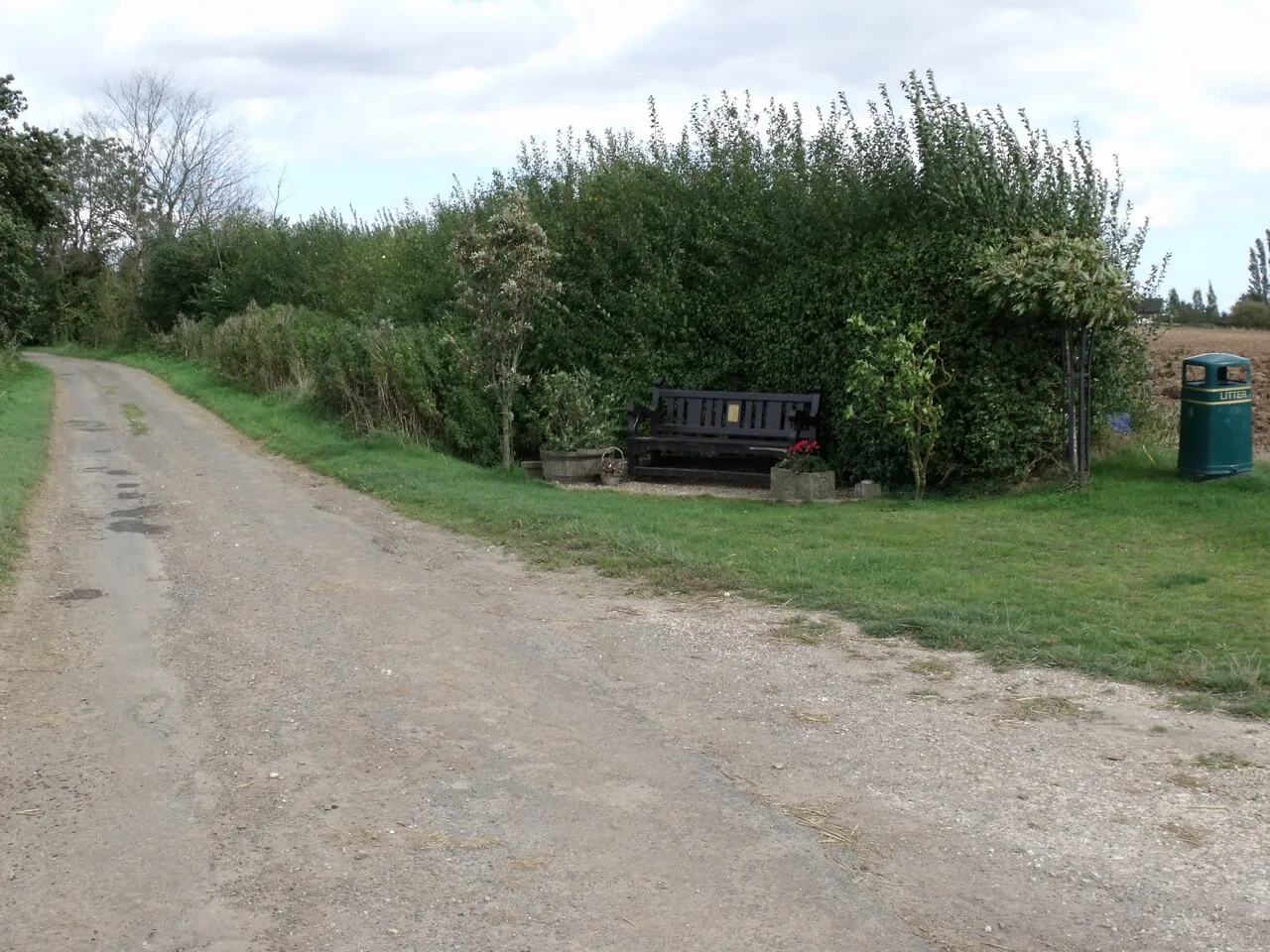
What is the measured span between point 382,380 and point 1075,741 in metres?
14.6

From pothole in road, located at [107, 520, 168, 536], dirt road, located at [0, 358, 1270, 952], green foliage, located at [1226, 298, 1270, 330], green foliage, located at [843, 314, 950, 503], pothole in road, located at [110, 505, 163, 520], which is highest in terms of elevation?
green foliage, located at [1226, 298, 1270, 330]

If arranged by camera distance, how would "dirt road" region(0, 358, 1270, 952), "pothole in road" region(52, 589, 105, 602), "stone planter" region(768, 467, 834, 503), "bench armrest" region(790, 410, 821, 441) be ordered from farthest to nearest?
1. "bench armrest" region(790, 410, 821, 441)
2. "stone planter" region(768, 467, 834, 503)
3. "pothole in road" region(52, 589, 105, 602)
4. "dirt road" region(0, 358, 1270, 952)

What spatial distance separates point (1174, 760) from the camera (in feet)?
16.9

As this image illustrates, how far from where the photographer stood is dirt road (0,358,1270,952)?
387 centimetres

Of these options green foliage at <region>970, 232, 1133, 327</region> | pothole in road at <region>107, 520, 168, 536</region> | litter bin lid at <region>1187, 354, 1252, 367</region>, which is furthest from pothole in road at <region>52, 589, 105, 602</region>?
litter bin lid at <region>1187, 354, 1252, 367</region>

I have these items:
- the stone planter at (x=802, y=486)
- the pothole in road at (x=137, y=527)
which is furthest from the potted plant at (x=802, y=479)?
the pothole in road at (x=137, y=527)

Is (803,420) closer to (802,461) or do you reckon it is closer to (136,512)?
(802,461)

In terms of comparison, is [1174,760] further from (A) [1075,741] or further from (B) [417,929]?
(B) [417,929]

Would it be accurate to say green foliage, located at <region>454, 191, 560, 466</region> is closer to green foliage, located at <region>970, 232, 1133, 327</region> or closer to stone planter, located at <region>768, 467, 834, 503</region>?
stone planter, located at <region>768, 467, 834, 503</region>

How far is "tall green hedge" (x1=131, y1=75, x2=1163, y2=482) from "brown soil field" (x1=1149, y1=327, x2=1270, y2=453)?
231 centimetres

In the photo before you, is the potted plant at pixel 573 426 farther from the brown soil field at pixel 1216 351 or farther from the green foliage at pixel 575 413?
the brown soil field at pixel 1216 351

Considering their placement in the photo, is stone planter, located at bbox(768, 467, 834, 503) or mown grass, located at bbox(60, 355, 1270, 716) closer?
mown grass, located at bbox(60, 355, 1270, 716)

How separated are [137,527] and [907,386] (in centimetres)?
793

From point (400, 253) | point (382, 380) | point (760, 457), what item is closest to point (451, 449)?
point (382, 380)
